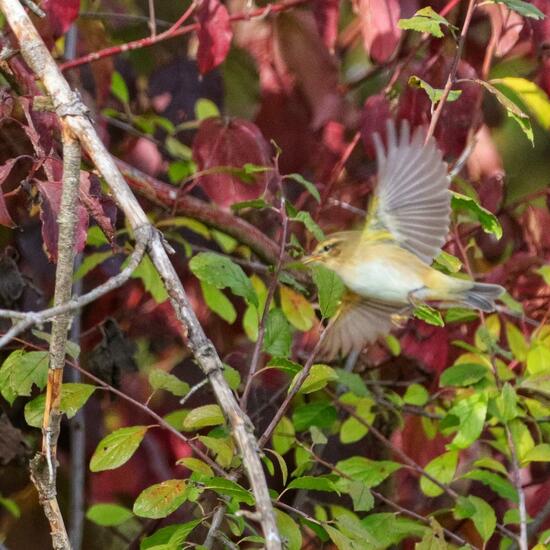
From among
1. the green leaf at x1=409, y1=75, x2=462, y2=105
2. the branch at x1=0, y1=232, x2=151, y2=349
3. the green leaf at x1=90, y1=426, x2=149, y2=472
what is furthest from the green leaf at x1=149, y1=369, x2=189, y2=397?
the branch at x1=0, y1=232, x2=151, y2=349

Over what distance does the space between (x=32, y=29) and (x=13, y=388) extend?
461 mm

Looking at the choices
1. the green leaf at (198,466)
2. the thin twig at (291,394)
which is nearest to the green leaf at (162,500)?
the green leaf at (198,466)

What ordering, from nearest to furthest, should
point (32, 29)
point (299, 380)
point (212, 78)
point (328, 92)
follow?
1. point (32, 29)
2. point (299, 380)
3. point (328, 92)
4. point (212, 78)

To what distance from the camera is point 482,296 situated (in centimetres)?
171

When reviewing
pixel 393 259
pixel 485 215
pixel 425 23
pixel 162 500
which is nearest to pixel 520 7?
pixel 425 23

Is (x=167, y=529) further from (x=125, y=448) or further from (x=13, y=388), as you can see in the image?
(x=13, y=388)

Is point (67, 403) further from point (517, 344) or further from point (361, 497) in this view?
point (517, 344)

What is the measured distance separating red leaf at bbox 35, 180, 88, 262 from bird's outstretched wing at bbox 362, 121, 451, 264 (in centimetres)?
41

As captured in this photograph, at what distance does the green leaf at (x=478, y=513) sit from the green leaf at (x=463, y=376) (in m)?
0.20

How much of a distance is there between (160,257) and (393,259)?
761mm

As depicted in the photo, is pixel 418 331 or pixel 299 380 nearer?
pixel 299 380

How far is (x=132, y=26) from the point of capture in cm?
265

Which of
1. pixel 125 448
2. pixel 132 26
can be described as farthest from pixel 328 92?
pixel 125 448

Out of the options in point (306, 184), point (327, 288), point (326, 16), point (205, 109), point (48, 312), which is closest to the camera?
point (48, 312)
